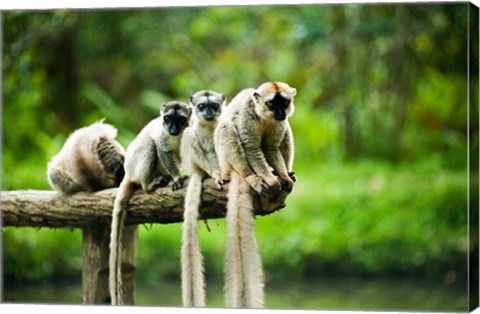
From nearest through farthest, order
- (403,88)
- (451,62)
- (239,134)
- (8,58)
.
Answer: (239,134), (451,62), (8,58), (403,88)

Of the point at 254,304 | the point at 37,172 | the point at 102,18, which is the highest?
the point at 102,18

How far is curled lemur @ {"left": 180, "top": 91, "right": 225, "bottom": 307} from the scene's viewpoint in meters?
6.91

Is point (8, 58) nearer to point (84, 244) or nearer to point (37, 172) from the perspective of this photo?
point (37, 172)

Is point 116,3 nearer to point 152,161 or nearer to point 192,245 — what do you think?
point 152,161

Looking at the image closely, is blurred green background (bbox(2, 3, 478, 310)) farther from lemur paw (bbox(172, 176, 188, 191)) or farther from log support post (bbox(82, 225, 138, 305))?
lemur paw (bbox(172, 176, 188, 191))

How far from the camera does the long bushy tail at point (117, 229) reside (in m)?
7.34

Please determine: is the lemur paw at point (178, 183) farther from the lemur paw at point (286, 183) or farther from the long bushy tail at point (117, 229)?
the lemur paw at point (286, 183)

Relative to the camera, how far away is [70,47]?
32.6 ft

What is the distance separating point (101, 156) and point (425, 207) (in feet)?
10.1

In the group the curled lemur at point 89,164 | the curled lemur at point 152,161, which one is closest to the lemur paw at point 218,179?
the curled lemur at point 152,161

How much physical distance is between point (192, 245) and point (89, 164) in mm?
1418

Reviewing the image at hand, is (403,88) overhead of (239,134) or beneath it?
overhead

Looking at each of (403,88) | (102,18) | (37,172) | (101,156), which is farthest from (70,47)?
(403,88)

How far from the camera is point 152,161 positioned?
23.7 feet
